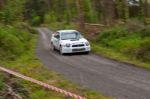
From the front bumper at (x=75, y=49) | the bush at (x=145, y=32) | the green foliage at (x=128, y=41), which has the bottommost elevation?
the front bumper at (x=75, y=49)

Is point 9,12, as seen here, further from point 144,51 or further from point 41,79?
point 41,79

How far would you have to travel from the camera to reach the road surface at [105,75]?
12516 mm

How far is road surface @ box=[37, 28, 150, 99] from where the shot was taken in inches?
493

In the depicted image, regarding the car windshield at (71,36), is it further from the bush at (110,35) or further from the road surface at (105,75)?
the road surface at (105,75)

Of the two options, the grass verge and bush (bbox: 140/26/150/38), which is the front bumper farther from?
bush (bbox: 140/26/150/38)

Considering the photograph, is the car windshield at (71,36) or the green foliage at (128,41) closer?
the green foliage at (128,41)

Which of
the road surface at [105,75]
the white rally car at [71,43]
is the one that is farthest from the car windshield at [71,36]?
the road surface at [105,75]

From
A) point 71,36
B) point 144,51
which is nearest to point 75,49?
point 71,36

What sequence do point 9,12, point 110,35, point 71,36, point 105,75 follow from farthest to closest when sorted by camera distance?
1. point 9,12
2. point 110,35
3. point 71,36
4. point 105,75

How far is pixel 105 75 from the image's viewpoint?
15.7 meters

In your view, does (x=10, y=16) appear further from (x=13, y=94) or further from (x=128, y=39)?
(x=13, y=94)

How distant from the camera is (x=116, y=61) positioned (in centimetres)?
2012

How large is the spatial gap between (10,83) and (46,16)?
70.6 metres

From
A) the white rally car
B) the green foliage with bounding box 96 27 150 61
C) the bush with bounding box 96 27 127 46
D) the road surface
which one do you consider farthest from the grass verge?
the bush with bounding box 96 27 127 46
